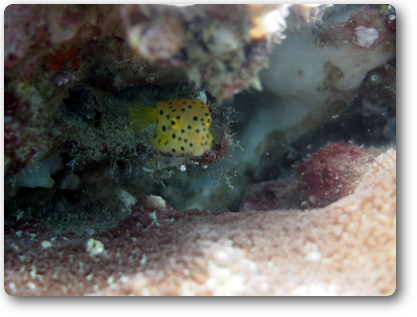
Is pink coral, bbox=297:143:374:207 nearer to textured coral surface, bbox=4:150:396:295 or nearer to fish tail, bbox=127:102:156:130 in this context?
textured coral surface, bbox=4:150:396:295

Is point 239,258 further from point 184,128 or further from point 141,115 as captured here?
point 141,115

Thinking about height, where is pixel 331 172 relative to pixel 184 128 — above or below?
below

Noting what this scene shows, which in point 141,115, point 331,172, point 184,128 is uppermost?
point 141,115

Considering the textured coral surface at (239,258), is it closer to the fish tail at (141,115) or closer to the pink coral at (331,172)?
the fish tail at (141,115)

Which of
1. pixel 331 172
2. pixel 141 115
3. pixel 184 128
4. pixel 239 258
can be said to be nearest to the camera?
pixel 239 258

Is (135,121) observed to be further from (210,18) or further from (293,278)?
(293,278)

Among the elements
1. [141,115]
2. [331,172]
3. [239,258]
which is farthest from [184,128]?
[331,172]
